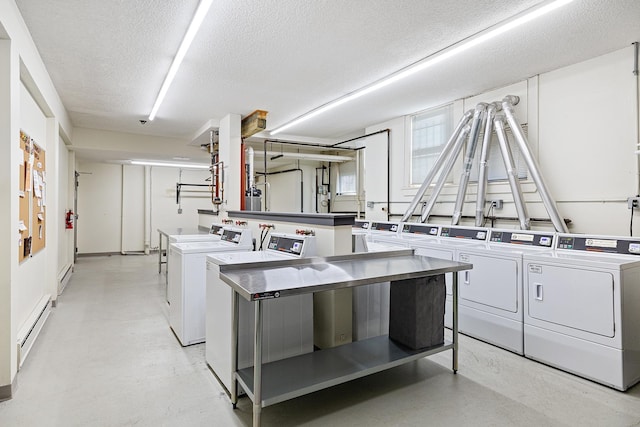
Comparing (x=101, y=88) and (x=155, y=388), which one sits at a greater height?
(x=101, y=88)

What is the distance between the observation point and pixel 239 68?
362cm

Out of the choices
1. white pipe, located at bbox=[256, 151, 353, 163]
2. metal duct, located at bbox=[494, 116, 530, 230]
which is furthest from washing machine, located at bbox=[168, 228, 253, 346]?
white pipe, located at bbox=[256, 151, 353, 163]

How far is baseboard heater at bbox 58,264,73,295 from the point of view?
16.0 feet

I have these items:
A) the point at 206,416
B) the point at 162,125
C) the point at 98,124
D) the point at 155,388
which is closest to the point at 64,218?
the point at 98,124

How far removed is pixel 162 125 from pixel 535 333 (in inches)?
242

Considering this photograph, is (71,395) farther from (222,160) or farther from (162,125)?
(162,125)

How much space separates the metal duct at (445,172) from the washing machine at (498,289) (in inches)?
48.3

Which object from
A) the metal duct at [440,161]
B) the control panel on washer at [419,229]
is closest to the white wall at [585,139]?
the metal duct at [440,161]

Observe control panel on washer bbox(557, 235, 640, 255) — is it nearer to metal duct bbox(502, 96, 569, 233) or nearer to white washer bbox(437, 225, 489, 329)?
metal duct bbox(502, 96, 569, 233)

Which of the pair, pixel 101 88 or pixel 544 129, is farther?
pixel 101 88

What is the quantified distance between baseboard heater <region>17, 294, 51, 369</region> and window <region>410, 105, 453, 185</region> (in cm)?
487

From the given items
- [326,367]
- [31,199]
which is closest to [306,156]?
[31,199]

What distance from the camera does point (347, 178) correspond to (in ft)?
25.6

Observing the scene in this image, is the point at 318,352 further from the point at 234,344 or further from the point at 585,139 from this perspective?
the point at 585,139
